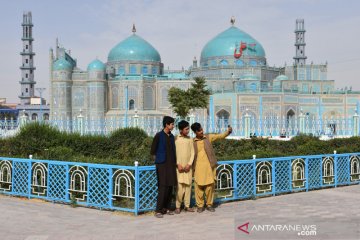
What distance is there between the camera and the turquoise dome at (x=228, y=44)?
4391cm

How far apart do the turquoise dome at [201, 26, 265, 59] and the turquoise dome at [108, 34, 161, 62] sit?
5257 millimetres

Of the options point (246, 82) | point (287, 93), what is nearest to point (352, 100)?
point (287, 93)

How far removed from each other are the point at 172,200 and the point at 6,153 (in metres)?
4.27

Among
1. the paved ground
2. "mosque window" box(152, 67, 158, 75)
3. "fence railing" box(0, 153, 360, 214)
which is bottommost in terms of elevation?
the paved ground

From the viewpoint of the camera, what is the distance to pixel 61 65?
40.0 metres

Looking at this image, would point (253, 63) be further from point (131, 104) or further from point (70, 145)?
point (70, 145)

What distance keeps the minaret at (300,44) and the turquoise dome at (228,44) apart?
26.1ft

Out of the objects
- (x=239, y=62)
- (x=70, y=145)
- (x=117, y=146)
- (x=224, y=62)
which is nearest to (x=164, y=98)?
(x=224, y=62)

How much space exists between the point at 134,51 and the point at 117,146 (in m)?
33.3

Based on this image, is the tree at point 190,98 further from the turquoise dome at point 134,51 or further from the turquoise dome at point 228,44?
the turquoise dome at point 228,44

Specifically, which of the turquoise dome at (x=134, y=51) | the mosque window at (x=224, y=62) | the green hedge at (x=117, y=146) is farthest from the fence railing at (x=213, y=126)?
the turquoise dome at (x=134, y=51)

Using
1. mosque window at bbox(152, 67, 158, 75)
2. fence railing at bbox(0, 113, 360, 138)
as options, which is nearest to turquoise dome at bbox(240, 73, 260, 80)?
mosque window at bbox(152, 67, 158, 75)

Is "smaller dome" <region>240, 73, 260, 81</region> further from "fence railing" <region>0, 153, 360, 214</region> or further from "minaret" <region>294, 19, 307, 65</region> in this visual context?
"fence railing" <region>0, 153, 360, 214</region>

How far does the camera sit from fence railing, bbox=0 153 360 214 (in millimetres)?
6082
